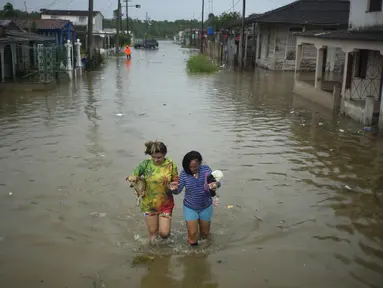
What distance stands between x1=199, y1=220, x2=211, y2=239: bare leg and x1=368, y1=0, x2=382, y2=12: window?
13231 millimetres

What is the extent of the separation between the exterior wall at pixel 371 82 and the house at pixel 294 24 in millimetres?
14738

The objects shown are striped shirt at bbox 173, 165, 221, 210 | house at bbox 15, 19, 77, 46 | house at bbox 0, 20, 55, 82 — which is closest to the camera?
striped shirt at bbox 173, 165, 221, 210

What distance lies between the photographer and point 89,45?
30.9m

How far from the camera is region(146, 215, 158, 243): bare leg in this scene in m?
5.53

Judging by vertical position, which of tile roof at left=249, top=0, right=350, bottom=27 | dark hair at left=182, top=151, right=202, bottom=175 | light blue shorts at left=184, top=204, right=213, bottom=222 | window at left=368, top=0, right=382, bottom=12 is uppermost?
tile roof at left=249, top=0, right=350, bottom=27

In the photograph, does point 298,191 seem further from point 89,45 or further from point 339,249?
point 89,45

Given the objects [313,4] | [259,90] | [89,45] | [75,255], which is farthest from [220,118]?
[313,4]

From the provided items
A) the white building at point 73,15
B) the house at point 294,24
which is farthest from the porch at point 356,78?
the white building at point 73,15

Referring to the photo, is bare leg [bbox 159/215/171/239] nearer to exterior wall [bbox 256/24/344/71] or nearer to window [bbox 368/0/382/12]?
window [bbox 368/0/382/12]

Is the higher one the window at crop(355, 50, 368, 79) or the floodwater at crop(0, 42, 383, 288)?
the window at crop(355, 50, 368, 79)

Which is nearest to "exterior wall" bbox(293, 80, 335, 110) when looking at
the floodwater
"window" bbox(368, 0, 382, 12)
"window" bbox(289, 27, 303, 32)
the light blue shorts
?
the floodwater

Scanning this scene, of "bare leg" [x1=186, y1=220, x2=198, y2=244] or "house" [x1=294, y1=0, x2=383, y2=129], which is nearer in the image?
"bare leg" [x1=186, y1=220, x2=198, y2=244]

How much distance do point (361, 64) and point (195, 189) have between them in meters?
13.7

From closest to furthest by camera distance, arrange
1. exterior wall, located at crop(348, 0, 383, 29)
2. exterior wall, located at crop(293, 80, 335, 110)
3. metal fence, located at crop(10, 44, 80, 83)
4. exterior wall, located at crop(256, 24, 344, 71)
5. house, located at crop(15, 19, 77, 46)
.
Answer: exterior wall, located at crop(348, 0, 383, 29)
exterior wall, located at crop(293, 80, 335, 110)
metal fence, located at crop(10, 44, 80, 83)
exterior wall, located at crop(256, 24, 344, 71)
house, located at crop(15, 19, 77, 46)
